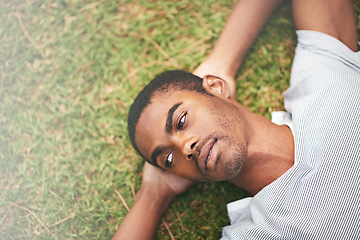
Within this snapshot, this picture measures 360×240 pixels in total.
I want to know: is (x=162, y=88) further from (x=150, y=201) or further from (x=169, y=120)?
(x=150, y=201)

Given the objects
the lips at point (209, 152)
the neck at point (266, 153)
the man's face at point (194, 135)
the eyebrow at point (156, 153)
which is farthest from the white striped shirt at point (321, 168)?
the eyebrow at point (156, 153)

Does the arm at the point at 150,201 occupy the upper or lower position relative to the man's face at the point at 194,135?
lower

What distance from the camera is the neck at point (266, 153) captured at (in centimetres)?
257

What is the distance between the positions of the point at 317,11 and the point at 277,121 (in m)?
1.04

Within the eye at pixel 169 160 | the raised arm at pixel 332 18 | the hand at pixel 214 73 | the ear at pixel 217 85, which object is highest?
the raised arm at pixel 332 18

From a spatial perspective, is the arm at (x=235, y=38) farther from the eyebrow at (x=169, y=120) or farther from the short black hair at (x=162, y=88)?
the eyebrow at (x=169, y=120)

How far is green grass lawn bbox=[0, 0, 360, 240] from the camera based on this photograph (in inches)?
126

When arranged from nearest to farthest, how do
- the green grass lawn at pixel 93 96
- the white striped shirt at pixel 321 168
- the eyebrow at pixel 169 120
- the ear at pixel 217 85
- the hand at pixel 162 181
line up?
the white striped shirt at pixel 321 168
the eyebrow at pixel 169 120
the ear at pixel 217 85
the hand at pixel 162 181
the green grass lawn at pixel 93 96

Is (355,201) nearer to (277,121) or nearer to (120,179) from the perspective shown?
(277,121)

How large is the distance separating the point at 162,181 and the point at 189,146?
811 mm

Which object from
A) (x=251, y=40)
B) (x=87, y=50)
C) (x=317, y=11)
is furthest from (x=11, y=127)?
(x=317, y=11)

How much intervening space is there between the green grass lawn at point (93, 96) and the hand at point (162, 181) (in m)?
0.22

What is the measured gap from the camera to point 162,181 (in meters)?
2.99

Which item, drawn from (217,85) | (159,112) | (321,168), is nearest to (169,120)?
(159,112)
